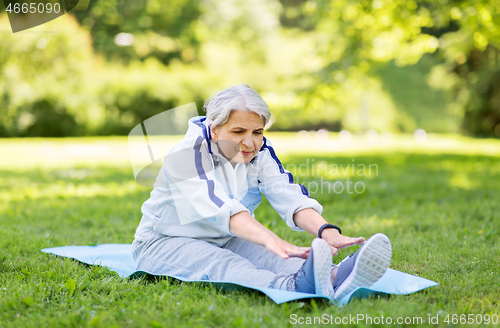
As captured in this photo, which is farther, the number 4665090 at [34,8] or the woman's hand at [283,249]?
the number 4665090 at [34,8]

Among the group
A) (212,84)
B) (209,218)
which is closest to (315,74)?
(209,218)

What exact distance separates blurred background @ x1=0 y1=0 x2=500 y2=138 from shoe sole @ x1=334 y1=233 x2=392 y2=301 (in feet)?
23.4

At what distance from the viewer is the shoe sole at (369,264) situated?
1.96m

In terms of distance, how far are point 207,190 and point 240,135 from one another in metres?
0.36

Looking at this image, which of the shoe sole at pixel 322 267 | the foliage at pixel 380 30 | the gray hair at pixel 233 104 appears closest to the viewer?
the shoe sole at pixel 322 267

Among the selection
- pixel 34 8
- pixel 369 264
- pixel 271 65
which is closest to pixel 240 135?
pixel 369 264

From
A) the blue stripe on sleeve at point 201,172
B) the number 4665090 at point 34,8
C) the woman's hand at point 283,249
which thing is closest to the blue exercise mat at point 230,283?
the woman's hand at point 283,249

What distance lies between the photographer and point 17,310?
6.68ft

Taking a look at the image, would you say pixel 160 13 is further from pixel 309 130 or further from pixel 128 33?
pixel 309 130

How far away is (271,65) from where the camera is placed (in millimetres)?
24641

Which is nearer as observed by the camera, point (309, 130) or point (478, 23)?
point (478, 23)

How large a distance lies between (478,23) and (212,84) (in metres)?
11.6

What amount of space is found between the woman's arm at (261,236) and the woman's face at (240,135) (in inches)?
15.2

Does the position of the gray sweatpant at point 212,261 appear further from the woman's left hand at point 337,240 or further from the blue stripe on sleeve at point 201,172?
the blue stripe on sleeve at point 201,172
